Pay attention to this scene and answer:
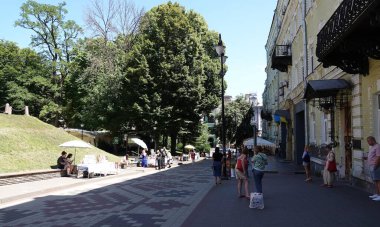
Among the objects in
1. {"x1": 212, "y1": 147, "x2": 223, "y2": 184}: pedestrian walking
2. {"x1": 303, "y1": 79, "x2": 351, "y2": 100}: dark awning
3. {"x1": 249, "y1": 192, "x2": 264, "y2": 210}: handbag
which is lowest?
{"x1": 249, "y1": 192, "x2": 264, "y2": 210}: handbag

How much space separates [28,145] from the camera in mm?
25953

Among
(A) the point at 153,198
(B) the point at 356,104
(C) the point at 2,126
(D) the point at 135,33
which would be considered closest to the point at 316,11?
(B) the point at 356,104

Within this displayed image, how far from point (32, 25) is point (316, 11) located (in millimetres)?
41282

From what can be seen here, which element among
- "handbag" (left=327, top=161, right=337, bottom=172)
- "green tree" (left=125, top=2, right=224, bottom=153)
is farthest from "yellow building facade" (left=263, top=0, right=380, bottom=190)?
"green tree" (left=125, top=2, right=224, bottom=153)

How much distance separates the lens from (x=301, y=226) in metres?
8.51

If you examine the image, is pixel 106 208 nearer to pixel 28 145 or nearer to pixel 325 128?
pixel 325 128

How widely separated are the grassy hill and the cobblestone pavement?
6984 millimetres

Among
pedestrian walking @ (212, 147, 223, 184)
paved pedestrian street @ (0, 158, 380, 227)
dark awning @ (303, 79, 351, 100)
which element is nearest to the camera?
paved pedestrian street @ (0, 158, 380, 227)

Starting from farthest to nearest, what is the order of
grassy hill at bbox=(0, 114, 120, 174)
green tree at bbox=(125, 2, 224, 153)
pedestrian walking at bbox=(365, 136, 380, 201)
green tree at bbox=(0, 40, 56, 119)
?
green tree at bbox=(0, 40, 56, 119) < green tree at bbox=(125, 2, 224, 153) < grassy hill at bbox=(0, 114, 120, 174) < pedestrian walking at bbox=(365, 136, 380, 201)

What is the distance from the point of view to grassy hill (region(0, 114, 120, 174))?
22484 mm

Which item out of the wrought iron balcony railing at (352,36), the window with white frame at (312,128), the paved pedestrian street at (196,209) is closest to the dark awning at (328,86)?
the wrought iron balcony railing at (352,36)

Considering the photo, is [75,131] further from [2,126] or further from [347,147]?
[347,147]

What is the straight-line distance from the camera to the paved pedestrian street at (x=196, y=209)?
934cm

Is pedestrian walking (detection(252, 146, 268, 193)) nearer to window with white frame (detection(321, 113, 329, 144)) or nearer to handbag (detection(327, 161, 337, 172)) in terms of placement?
handbag (detection(327, 161, 337, 172))
